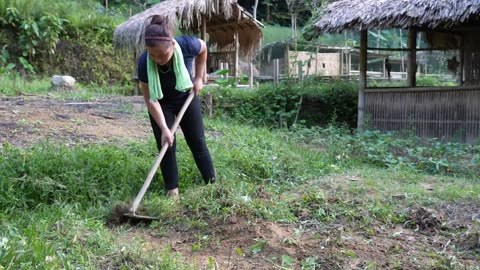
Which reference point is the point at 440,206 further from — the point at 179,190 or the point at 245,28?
the point at 245,28

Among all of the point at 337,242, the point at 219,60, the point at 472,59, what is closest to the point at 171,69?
the point at 337,242

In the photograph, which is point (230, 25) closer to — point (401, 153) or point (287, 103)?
point (287, 103)

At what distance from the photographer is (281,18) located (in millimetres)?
24031

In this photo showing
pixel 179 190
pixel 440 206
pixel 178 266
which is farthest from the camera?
pixel 179 190

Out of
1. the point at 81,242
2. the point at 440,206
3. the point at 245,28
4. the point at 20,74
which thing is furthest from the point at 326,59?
the point at 81,242

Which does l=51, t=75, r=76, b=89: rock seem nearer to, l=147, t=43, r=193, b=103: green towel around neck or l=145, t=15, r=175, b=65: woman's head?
l=147, t=43, r=193, b=103: green towel around neck

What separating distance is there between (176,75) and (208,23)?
31.2ft

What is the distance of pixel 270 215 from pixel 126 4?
66.0ft

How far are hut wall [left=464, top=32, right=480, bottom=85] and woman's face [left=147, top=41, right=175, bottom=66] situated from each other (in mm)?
7531

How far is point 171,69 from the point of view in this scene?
396 cm

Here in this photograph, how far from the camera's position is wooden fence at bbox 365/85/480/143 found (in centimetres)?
793

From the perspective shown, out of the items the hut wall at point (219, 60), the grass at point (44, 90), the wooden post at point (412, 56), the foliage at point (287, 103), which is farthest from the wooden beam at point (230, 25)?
the wooden post at point (412, 56)

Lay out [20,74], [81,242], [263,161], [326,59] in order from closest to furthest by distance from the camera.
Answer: [81,242] → [263,161] → [20,74] → [326,59]

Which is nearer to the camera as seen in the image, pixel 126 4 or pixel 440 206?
pixel 440 206
